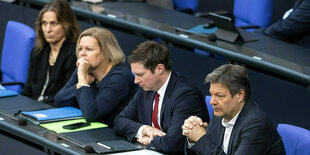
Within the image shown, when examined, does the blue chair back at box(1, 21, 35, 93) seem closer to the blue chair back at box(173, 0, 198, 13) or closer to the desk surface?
the desk surface

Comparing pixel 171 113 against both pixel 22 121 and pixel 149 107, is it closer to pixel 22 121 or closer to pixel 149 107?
pixel 149 107

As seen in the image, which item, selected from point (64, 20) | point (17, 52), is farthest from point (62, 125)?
point (17, 52)

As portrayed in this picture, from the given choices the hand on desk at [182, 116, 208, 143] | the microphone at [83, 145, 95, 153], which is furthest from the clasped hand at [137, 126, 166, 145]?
the microphone at [83, 145, 95, 153]

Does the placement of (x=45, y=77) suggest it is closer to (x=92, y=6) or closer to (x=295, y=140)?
(x=92, y=6)

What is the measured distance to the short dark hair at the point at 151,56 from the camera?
3275mm

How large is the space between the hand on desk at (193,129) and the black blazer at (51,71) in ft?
4.87

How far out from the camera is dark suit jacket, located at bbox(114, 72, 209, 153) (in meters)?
3.14

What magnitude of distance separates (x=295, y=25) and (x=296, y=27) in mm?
17

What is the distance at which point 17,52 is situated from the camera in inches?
181

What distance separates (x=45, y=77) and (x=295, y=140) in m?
2.09

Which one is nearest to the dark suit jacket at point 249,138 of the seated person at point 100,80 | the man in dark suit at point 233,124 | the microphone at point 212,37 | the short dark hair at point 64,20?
the man in dark suit at point 233,124

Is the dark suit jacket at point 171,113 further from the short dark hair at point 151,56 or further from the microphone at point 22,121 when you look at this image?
the microphone at point 22,121

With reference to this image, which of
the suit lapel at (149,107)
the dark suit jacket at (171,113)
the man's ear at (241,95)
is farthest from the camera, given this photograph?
the suit lapel at (149,107)

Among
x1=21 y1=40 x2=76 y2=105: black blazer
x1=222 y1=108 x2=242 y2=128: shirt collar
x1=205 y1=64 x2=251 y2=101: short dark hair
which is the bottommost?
x1=21 y1=40 x2=76 y2=105: black blazer
